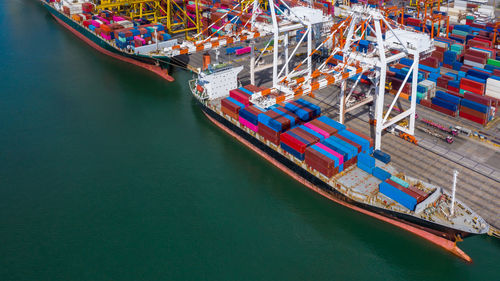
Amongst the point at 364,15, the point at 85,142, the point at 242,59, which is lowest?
the point at 85,142

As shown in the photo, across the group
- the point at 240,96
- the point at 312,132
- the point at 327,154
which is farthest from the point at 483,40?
the point at 327,154

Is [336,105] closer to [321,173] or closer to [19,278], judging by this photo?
[321,173]

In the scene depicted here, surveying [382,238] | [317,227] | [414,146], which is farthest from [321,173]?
[414,146]

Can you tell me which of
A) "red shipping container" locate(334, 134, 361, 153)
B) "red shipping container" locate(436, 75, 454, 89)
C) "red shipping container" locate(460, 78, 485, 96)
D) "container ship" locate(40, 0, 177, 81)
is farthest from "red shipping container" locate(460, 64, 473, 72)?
Result: "container ship" locate(40, 0, 177, 81)

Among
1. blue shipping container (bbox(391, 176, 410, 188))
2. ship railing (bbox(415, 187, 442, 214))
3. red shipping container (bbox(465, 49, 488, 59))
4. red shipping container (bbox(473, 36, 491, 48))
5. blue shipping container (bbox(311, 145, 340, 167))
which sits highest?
red shipping container (bbox(473, 36, 491, 48))

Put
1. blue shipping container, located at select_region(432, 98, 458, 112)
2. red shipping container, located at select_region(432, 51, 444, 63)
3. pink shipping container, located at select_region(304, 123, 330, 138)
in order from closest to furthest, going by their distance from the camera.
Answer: pink shipping container, located at select_region(304, 123, 330, 138) → blue shipping container, located at select_region(432, 98, 458, 112) → red shipping container, located at select_region(432, 51, 444, 63)

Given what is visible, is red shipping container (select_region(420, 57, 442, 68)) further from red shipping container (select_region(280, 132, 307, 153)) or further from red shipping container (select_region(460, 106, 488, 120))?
red shipping container (select_region(280, 132, 307, 153))

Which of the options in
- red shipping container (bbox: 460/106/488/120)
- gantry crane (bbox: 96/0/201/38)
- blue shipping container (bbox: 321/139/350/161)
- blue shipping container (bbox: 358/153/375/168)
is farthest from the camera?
gantry crane (bbox: 96/0/201/38)

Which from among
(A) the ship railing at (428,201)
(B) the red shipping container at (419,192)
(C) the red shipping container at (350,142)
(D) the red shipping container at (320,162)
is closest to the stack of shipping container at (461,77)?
(C) the red shipping container at (350,142)
